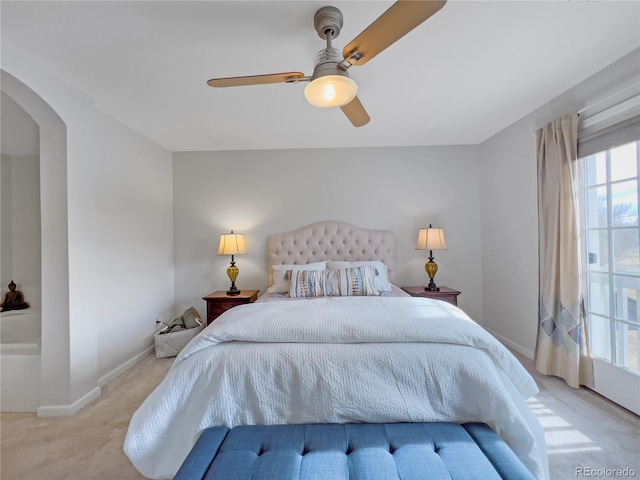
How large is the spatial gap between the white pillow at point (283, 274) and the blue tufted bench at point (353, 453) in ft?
6.25

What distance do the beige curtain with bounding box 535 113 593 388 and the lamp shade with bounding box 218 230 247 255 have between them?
313 cm

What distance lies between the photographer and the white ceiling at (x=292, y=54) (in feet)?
4.88

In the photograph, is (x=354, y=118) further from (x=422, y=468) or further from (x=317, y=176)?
(x=422, y=468)

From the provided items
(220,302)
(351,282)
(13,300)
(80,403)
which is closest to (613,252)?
(351,282)

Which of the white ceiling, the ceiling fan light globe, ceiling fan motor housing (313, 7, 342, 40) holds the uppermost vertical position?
the white ceiling

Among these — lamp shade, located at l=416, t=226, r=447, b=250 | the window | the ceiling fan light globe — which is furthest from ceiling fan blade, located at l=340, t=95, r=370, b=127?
the window

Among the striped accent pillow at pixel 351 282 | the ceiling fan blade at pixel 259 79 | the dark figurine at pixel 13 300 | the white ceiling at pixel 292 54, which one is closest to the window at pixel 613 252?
the white ceiling at pixel 292 54

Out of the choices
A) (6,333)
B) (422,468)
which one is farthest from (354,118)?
(6,333)

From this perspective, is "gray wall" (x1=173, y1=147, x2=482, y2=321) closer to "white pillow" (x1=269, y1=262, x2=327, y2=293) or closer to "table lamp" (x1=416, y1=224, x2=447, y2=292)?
"table lamp" (x1=416, y1=224, x2=447, y2=292)

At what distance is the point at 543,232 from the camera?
256 cm

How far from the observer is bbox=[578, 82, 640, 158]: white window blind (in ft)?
6.15

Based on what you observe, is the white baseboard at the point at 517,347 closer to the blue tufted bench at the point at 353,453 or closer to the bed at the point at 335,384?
the bed at the point at 335,384

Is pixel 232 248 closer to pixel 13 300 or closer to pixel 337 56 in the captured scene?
pixel 13 300

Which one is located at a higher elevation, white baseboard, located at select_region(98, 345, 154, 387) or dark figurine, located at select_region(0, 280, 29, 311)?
dark figurine, located at select_region(0, 280, 29, 311)
